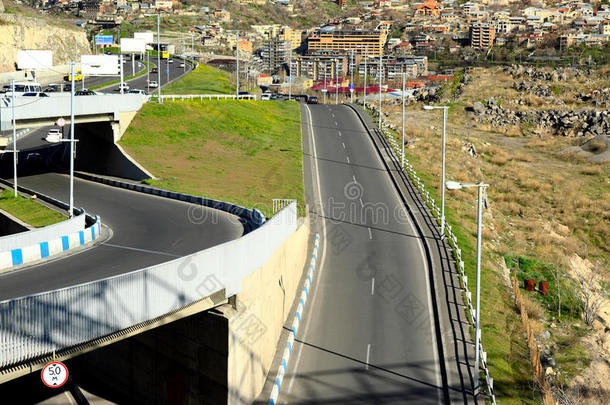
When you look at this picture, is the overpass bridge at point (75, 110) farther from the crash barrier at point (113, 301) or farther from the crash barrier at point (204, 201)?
the crash barrier at point (113, 301)

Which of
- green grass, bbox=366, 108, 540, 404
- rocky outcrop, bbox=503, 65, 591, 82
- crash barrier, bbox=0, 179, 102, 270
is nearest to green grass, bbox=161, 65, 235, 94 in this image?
rocky outcrop, bbox=503, 65, 591, 82

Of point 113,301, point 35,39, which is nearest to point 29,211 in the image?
point 113,301

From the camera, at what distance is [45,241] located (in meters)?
26.3

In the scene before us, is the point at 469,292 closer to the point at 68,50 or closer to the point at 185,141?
the point at 185,141

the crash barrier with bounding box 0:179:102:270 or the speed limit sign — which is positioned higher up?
the crash barrier with bounding box 0:179:102:270

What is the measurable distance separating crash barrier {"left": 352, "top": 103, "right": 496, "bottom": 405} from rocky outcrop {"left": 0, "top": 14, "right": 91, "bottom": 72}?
54791mm

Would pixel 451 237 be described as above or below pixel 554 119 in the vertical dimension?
below

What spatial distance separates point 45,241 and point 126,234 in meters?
5.08

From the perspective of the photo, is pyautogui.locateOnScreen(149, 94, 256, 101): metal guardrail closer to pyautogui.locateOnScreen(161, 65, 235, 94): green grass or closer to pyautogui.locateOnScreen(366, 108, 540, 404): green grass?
pyautogui.locateOnScreen(161, 65, 235, 94): green grass

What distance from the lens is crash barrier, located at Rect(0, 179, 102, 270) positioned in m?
23.9

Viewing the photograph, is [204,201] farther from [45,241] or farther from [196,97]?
[196,97]

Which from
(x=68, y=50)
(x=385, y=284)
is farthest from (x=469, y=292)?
(x=68, y=50)

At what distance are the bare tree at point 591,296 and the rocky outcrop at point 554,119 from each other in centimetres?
4180

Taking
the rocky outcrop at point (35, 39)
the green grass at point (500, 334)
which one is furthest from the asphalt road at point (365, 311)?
the rocky outcrop at point (35, 39)
